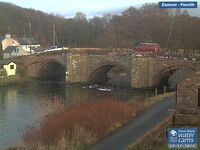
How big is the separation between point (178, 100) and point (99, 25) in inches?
3399

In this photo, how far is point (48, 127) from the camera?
24656 millimetres

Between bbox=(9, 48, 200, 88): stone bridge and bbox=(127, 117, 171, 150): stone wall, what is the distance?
29326 millimetres

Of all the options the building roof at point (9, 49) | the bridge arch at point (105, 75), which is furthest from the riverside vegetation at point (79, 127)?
the building roof at point (9, 49)

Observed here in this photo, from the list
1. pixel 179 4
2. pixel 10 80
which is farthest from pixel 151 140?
pixel 10 80

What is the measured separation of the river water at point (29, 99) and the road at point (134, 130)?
241 inches

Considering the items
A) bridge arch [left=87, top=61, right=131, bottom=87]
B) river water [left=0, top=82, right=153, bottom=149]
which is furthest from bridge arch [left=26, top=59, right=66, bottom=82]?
bridge arch [left=87, top=61, right=131, bottom=87]

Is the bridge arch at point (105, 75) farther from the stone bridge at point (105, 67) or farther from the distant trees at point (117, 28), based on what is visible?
the distant trees at point (117, 28)

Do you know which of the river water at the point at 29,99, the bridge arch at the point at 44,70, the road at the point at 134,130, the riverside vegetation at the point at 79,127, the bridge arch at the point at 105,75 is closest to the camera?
the road at the point at 134,130

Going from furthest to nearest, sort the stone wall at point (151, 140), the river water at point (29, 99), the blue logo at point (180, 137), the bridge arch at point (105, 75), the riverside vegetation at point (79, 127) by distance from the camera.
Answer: the bridge arch at point (105, 75) → the river water at point (29, 99) → the riverside vegetation at point (79, 127) → the stone wall at point (151, 140) → the blue logo at point (180, 137)

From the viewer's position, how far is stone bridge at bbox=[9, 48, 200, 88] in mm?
53656

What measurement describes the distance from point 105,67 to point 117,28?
2702 cm

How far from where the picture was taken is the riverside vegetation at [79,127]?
71.5 ft

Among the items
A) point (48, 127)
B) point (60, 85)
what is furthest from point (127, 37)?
point (48, 127)

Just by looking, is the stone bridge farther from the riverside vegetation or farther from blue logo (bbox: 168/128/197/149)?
blue logo (bbox: 168/128/197/149)
